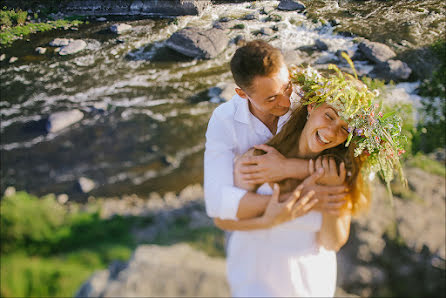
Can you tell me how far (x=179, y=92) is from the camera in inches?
420

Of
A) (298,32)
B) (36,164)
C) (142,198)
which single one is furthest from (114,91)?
(298,32)

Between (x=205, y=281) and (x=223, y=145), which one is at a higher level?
(x=223, y=145)

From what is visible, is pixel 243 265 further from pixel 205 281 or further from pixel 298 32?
pixel 298 32

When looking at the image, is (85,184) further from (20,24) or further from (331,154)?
Answer: (20,24)

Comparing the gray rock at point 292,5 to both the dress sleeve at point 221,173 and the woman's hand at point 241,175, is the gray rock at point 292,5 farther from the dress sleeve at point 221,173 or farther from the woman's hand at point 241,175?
the woman's hand at point 241,175

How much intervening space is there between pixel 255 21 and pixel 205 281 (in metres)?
13.6

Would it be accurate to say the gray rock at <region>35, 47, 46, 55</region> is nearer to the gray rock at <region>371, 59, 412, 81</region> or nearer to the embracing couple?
the gray rock at <region>371, 59, 412, 81</region>

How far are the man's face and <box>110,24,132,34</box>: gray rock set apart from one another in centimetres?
1371

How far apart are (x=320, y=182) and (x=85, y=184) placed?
22.0 feet

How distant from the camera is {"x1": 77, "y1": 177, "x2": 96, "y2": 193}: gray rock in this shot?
7.60 m

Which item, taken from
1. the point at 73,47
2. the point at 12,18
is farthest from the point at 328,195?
the point at 12,18

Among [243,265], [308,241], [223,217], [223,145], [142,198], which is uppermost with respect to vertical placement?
[223,145]

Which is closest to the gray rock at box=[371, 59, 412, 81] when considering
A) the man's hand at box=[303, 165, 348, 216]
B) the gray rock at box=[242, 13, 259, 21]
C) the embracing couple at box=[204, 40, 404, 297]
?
the gray rock at box=[242, 13, 259, 21]

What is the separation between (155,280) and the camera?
3053 millimetres
